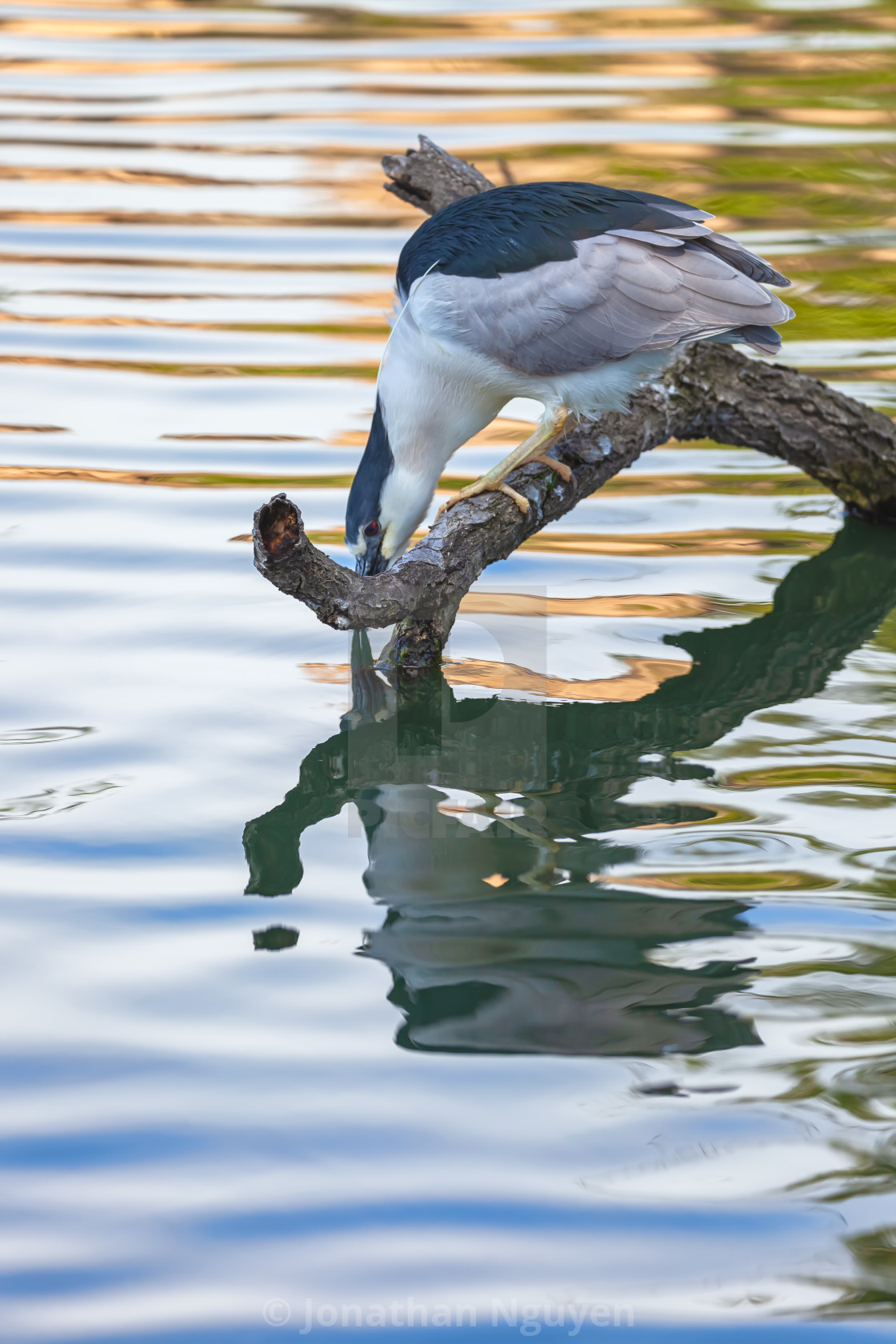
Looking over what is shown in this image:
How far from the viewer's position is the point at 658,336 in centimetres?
444

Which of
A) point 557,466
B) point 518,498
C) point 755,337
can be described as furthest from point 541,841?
point 755,337

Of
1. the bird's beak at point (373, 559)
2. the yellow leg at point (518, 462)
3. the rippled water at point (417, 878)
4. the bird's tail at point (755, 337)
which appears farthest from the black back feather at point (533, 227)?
the rippled water at point (417, 878)

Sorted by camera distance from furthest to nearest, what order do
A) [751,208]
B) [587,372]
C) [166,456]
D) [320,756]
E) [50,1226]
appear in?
[751,208] → [166,456] → [587,372] → [320,756] → [50,1226]

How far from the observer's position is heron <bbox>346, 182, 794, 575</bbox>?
442 cm

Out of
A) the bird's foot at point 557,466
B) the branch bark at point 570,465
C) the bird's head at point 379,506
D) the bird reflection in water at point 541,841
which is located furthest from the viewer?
the bird's foot at point 557,466

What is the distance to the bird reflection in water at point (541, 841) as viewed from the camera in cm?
309

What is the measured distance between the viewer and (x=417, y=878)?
3590 mm

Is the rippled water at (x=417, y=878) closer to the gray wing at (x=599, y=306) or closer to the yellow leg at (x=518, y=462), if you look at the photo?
the yellow leg at (x=518, y=462)

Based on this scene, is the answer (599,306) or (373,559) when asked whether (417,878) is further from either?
(599,306)

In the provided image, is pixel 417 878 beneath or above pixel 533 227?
beneath

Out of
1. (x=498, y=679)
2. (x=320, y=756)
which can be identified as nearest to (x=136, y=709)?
(x=320, y=756)

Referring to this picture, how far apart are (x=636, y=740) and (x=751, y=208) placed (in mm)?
6601

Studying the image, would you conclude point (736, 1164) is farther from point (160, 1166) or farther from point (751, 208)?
point (751, 208)

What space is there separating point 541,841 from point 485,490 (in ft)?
4.41
